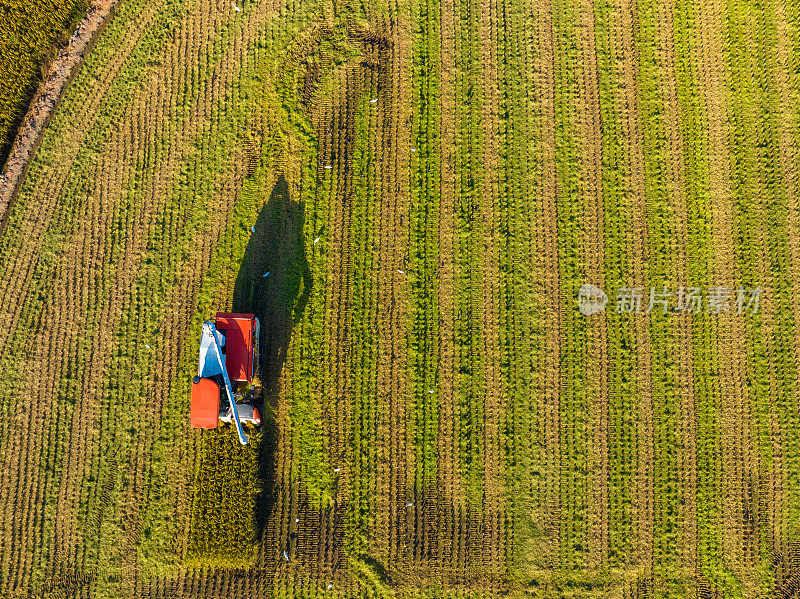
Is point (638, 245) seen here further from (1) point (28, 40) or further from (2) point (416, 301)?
(1) point (28, 40)

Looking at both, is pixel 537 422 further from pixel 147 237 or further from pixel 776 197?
pixel 147 237

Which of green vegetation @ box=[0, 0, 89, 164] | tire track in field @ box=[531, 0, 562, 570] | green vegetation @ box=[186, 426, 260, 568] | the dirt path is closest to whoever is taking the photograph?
green vegetation @ box=[186, 426, 260, 568]

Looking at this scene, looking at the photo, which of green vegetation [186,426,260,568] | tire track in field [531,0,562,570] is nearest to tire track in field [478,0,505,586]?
tire track in field [531,0,562,570]

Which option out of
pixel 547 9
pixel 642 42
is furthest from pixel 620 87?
pixel 547 9

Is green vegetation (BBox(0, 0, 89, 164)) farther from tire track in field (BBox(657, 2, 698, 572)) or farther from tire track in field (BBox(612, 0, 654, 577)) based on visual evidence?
tire track in field (BBox(657, 2, 698, 572))

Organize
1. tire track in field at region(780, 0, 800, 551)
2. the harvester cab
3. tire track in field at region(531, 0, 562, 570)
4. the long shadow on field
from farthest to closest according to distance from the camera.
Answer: the long shadow on field < tire track in field at region(531, 0, 562, 570) < tire track in field at region(780, 0, 800, 551) < the harvester cab

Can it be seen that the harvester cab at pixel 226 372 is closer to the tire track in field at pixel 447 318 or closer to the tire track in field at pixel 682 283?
the tire track in field at pixel 447 318
